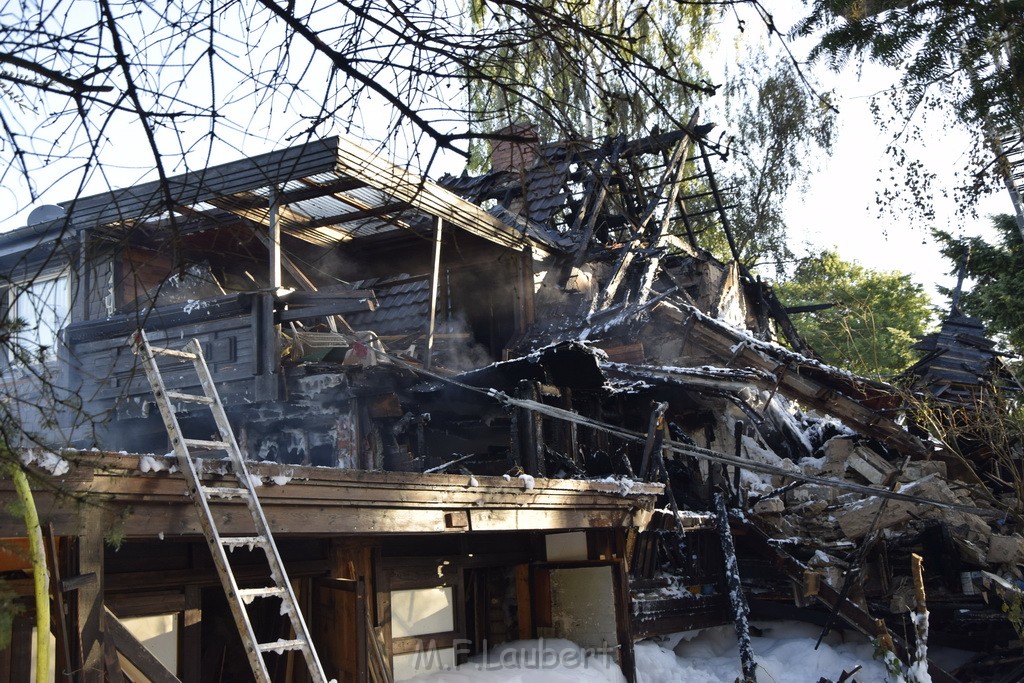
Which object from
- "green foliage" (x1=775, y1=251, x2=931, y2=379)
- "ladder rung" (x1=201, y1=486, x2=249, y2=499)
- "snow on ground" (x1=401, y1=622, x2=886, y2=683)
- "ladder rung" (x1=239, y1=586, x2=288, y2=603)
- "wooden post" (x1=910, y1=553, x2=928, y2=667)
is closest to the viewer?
"ladder rung" (x1=239, y1=586, x2=288, y2=603)

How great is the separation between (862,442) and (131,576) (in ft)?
42.1

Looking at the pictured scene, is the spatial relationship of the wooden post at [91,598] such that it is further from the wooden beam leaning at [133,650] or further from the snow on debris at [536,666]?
the snow on debris at [536,666]

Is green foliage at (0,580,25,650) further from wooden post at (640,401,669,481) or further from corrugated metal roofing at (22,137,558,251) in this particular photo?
wooden post at (640,401,669,481)

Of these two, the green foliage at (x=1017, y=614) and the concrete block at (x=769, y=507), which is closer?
the green foliage at (x=1017, y=614)

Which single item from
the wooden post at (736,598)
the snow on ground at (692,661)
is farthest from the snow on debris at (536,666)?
the wooden post at (736,598)

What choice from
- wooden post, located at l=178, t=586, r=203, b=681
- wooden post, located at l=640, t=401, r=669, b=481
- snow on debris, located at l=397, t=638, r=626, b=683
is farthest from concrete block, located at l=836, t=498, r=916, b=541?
wooden post, located at l=178, t=586, r=203, b=681

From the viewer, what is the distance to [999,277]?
56.4 feet

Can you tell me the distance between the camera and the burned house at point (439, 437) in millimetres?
6500

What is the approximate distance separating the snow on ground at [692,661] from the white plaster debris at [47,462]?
15.0ft

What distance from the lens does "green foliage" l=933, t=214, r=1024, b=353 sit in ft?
54.2

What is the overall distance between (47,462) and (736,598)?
8.84m

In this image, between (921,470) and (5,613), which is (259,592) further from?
(921,470)

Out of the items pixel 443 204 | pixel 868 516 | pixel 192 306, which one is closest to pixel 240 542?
pixel 443 204

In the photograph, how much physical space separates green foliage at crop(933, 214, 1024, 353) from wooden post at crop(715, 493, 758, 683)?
311 inches
